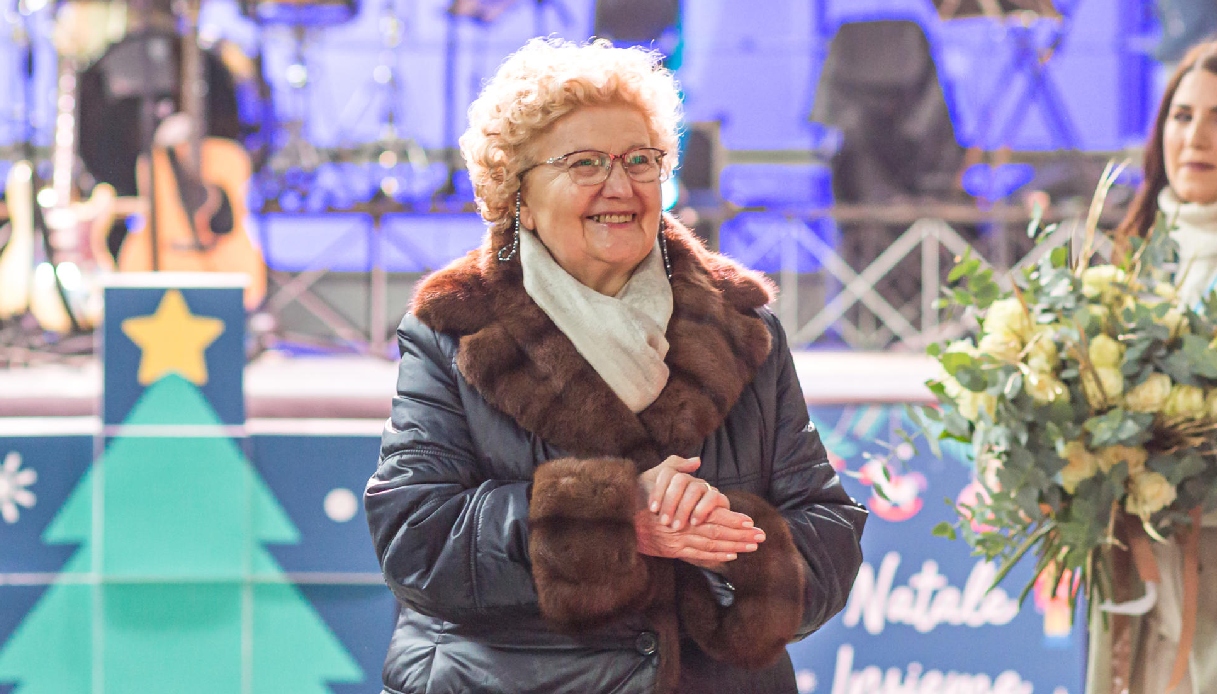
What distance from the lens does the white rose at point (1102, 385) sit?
1855 mm

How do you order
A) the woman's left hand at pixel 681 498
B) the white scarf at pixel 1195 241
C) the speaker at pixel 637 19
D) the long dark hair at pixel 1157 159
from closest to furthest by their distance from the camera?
1. the woman's left hand at pixel 681 498
2. the white scarf at pixel 1195 241
3. the long dark hair at pixel 1157 159
4. the speaker at pixel 637 19

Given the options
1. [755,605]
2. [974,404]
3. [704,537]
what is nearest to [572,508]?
[704,537]

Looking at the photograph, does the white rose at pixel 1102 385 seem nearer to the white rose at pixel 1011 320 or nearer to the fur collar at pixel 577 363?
the white rose at pixel 1011 320

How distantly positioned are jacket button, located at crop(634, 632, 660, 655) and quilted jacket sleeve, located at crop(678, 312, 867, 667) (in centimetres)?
5

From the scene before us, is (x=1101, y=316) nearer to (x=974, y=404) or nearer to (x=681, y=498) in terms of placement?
(x=974, y=404)

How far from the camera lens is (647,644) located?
5.23 ft

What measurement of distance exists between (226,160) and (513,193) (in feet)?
14.8

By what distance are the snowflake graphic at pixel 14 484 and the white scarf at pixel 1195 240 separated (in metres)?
2.41

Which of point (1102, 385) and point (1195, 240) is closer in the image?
point (1102, 385)

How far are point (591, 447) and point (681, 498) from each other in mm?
166

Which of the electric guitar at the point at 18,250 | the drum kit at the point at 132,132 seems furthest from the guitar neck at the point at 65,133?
the electric guitar at the point at 18,250

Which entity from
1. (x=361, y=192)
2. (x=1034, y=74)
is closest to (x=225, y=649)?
(x=361, y=192)

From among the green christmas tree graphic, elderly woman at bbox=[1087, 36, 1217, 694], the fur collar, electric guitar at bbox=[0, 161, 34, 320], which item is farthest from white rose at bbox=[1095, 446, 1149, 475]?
electric guitar at bbox=[0, 161, 34, 320]

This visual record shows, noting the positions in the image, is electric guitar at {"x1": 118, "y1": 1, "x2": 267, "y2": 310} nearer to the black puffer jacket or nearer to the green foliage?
the black puffer jacket
